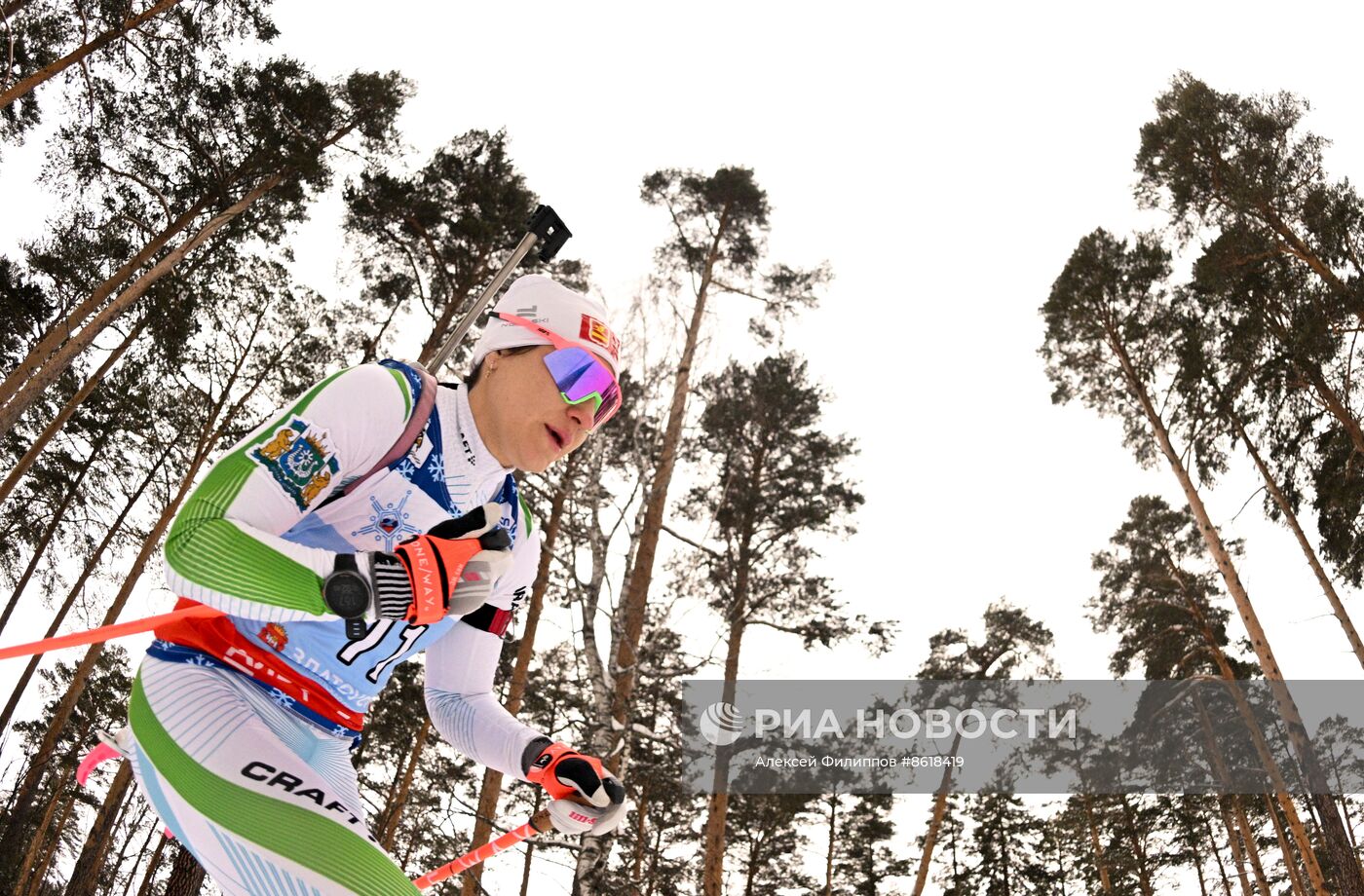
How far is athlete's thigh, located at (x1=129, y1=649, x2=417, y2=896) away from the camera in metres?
1.56

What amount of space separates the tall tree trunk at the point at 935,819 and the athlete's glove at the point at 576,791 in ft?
79.8

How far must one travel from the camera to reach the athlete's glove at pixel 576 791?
2168mm

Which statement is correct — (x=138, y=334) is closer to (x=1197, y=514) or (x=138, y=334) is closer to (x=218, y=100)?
(x=218, y=100)

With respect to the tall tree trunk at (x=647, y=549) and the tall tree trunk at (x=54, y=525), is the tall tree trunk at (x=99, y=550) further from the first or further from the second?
the tall tree trunk at (x=647, y=549)

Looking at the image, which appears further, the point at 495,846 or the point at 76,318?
the point at 76,318

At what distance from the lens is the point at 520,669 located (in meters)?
14.9

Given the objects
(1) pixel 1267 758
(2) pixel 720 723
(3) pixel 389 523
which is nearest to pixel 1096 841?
(1) pixel 1267 758

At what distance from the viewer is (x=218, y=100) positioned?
13.4 m

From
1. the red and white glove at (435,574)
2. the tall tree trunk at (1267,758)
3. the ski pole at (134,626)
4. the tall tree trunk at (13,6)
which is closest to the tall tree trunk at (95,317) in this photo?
the tall tree trunk at (13,6)

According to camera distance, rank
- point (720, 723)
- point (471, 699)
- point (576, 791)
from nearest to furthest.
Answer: point (576, 791) → point (471, 699) → point (720, 723)

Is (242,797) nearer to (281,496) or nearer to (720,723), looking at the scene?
(281,496)

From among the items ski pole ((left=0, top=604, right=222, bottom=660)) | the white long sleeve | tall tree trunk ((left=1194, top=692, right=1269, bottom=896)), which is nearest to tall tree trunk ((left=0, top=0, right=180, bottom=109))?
ski pole ((left=0, top=604, right=222, bottom=660))

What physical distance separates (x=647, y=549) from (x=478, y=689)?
9403mm

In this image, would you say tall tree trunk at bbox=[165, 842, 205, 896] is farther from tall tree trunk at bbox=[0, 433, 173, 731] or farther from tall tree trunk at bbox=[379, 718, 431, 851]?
tall tree trunk at bbox=[0, 433, 173, 731]
